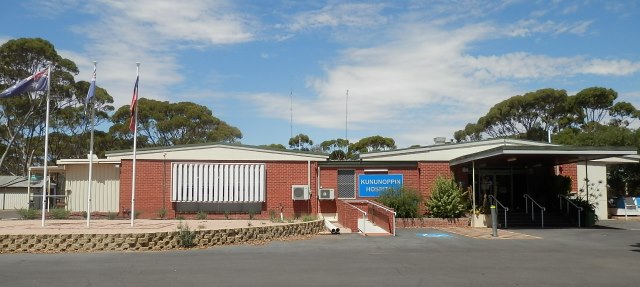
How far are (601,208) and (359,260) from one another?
2082 centimetres

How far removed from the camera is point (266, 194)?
26.2 m

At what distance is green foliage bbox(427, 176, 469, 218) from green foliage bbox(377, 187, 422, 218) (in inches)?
25.6

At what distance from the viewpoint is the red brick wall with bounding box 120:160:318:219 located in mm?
25781

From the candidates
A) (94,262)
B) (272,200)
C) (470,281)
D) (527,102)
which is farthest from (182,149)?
(527,102)

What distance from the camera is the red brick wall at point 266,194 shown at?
2578cm

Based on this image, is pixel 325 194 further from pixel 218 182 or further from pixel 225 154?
pixel 225 154

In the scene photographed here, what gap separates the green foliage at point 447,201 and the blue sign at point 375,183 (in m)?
2.38

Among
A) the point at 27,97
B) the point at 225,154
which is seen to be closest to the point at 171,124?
the point at 27,97

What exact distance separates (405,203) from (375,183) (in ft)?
10.4

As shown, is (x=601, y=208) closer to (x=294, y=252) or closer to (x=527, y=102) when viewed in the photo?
(x=294, y=252)

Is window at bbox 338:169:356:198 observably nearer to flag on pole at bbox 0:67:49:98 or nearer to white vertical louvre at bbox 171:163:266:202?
white vertical louvre at bbox 171:163:266:202

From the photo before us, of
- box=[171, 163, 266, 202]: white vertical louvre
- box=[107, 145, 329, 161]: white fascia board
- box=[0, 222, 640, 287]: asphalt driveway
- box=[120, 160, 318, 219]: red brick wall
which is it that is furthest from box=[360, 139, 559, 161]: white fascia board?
box=[0, 222, 640, 287]: asphalt driveway

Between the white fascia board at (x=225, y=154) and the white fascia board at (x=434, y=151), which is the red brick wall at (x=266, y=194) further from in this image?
the white fascia board at (x=434, y=151)

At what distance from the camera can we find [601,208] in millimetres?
28953
